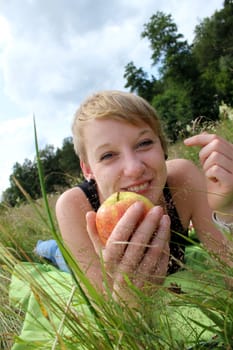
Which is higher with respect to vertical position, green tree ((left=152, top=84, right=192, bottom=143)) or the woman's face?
green tree ((left=152, top=84, right=192, bottom=143))

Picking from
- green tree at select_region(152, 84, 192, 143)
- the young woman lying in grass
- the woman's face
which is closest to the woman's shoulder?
the young woman lying in grass

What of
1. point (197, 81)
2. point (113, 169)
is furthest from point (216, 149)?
point (197, 81)

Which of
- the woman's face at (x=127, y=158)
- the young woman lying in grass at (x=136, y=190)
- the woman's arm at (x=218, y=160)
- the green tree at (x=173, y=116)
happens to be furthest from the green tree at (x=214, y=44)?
the woman's arm at (x=218, y=160)

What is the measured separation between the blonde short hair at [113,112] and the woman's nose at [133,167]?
0.94ft

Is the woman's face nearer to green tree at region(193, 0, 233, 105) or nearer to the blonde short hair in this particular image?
the blonde short hair

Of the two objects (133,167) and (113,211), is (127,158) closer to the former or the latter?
(133,167)

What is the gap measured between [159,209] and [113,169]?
0.55m

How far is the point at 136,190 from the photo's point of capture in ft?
5.39

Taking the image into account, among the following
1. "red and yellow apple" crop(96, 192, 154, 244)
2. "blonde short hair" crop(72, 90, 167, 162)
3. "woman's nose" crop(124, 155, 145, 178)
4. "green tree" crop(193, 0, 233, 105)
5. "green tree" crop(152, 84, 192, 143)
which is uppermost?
"green tree" crop(193, 0, 233, 105)

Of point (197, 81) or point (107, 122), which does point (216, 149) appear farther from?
point (197, 81)

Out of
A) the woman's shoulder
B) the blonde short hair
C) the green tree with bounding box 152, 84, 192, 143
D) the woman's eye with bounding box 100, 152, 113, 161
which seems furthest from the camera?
the green tree with bounding box 152, 84, 192, 143

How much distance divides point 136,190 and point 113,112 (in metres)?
0.47

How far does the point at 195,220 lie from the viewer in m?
2.34

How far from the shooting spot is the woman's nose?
5.28 ft
